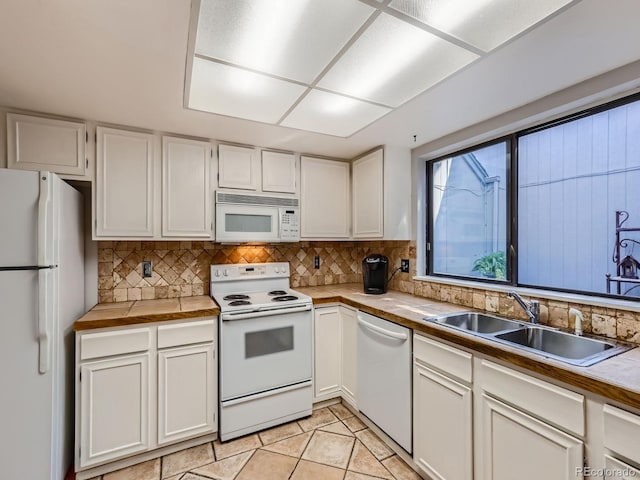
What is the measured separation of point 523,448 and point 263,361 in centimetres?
159

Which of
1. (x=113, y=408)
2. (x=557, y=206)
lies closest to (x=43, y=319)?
(x=113, y=408)

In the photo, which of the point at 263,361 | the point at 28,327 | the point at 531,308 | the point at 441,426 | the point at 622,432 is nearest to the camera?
the point at 622,432

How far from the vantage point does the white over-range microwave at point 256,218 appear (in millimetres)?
2422

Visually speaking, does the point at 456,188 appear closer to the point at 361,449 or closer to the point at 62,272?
the point at 361,449

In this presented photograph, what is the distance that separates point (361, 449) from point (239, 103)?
7.71ft

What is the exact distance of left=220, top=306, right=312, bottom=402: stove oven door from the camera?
2113mm

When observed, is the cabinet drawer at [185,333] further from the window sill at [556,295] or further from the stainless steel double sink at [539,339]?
the window sill at [556,295]

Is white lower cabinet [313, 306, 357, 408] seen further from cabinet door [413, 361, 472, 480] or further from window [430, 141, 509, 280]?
window [430, 141, 509, 280]

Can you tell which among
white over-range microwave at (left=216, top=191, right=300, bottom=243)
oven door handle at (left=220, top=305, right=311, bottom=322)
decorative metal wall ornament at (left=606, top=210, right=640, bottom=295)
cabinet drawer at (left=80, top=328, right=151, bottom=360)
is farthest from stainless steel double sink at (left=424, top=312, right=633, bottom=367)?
cabinet drawer at (left=80, top=328, right=151, bottom=360)

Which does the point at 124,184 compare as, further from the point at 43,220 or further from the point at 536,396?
the point at 536,396

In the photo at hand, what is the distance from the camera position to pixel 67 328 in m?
1.79

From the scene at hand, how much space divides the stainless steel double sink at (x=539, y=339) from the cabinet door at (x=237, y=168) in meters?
1.75

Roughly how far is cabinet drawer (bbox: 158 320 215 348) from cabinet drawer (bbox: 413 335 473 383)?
1.36m

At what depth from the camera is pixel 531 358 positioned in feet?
3.95
